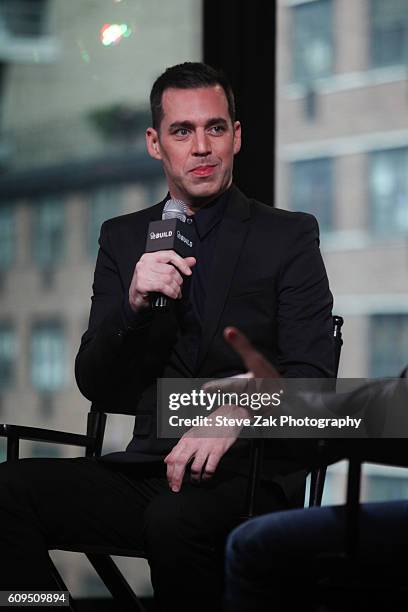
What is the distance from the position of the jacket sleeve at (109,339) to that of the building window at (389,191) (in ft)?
4.60

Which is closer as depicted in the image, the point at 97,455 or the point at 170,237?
the point at 170,237

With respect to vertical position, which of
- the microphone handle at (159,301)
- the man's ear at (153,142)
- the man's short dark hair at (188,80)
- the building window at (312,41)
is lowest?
the microphone handle at (159,301)

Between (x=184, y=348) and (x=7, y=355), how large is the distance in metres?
1.49

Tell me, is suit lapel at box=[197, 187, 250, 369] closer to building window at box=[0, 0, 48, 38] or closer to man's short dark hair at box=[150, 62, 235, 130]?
man's short dark hair at box=[150, 62, 235, 130]

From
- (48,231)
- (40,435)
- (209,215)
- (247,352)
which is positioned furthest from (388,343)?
(247,352)

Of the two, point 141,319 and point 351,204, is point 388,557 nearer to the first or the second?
point 141,319

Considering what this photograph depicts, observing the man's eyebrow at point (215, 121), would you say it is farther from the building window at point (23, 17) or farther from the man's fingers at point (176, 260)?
the building window at point (23, 17)

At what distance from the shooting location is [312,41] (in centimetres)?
339

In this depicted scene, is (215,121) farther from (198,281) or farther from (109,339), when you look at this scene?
(109,339)

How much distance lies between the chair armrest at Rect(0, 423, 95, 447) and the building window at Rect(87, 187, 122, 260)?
1239 mm

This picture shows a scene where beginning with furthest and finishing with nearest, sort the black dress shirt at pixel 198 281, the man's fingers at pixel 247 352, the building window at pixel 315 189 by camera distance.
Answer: the building window at pixel 315 189
the black dress shirt at pixel 198 281
the man's fingers at pixel 247 352

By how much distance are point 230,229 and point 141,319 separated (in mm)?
322

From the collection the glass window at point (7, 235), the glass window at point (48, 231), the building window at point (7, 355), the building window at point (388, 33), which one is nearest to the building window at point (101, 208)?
the glass window at point (48, 231)

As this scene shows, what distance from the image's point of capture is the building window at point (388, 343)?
3.34 meters
